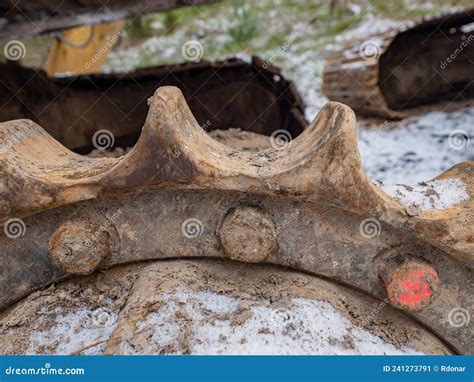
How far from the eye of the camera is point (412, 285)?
139 cm

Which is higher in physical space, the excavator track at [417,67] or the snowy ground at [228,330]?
the excavator track at [417,67]

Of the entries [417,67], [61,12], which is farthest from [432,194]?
[417,67]

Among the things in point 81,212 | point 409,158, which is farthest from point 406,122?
point 81,212

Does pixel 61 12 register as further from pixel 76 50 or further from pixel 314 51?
pixel 314 51

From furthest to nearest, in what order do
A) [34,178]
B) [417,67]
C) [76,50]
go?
[76,50] < [417,67] < [34,178]

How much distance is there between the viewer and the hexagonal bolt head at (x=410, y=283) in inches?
54.6

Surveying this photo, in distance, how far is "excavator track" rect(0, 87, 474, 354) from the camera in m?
1.29

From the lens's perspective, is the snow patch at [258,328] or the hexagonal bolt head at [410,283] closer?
the snow patch at [258,328]

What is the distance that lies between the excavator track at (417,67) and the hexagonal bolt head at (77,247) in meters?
3.30

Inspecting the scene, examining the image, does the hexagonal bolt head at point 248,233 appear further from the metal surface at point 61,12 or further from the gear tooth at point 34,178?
the metal surface at point 61,12

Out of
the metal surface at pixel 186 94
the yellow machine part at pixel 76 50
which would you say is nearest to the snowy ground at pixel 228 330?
the metal surface at pixel 186 94

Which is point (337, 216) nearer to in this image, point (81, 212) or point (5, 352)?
point (81, 212)

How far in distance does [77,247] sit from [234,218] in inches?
15.9

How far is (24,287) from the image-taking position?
56.9 inches
